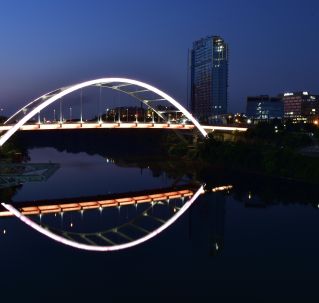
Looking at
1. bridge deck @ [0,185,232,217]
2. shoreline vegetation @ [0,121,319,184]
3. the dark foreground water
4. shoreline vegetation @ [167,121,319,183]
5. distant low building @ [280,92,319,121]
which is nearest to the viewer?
the dark foreground water

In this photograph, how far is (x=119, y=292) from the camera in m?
8.66

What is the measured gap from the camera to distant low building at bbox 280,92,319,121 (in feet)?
273

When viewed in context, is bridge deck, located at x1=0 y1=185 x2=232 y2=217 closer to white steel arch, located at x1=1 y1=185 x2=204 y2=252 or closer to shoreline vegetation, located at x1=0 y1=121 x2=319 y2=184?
white steel arch, located at x1=1 y1=185 x2=204 y2=252

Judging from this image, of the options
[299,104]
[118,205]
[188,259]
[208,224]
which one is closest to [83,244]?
[188,259]

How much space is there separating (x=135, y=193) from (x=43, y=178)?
4.23 metres

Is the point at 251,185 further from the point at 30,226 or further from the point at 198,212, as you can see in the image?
the point at 30,226

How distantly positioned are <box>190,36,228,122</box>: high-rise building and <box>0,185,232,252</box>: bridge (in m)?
52.4

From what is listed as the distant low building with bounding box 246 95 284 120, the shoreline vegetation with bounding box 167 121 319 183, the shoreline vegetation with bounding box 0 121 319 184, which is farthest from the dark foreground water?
the distant low building with bounding box 246 95 284 120

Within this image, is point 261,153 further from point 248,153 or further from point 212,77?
point 212,77

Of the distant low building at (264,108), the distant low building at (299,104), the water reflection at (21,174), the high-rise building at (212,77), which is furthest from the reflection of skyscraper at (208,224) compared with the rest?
the distant low building at (299,104)

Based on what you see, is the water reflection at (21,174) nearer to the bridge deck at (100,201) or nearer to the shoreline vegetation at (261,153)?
the bridge deck at (100,201)

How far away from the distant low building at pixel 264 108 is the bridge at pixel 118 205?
5774cm

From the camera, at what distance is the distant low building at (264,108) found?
251 feet

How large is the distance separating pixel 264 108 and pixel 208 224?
65344 millimetres
